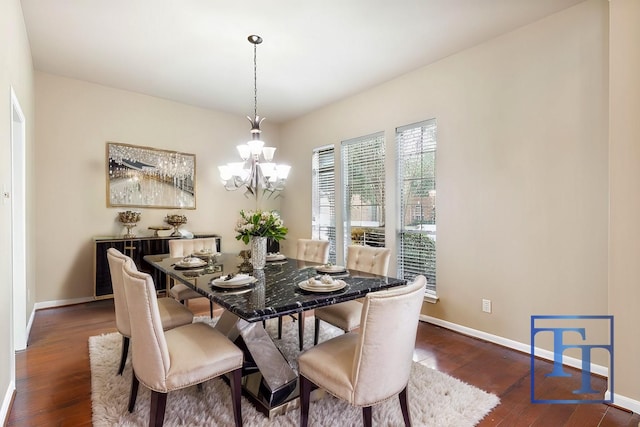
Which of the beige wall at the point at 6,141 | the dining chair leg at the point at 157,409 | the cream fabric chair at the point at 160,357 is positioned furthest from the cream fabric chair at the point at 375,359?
the beige wall at the point at 6,141

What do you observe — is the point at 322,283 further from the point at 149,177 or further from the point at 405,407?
the point at 149,177

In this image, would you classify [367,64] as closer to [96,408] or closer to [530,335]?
[530,335]

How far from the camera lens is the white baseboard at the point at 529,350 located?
6.82 feet

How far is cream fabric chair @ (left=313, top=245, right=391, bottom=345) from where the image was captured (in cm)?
255

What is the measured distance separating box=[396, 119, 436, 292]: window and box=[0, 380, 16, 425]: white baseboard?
138 inches

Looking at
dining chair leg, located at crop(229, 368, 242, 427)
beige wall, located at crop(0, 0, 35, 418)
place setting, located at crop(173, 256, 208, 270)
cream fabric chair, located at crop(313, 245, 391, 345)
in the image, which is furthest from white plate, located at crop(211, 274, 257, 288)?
beige wall, located at crop(0, 0, 35, 418)

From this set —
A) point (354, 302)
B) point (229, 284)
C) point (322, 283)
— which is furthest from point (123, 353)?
point (354, 302)

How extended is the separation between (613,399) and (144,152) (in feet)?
17.8

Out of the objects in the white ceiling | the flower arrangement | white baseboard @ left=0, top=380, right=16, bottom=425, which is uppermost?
the white ceiling

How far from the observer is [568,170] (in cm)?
263

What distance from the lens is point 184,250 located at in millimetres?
3590

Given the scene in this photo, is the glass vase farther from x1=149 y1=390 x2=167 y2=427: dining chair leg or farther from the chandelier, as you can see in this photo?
x1=149 y1=390 x2=167 y2=427: dining chair leg

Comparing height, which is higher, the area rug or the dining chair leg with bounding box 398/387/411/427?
the dining chair leg with bounding box 398/387/411/427

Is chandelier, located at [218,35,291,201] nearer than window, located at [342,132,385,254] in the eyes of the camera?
Yes
